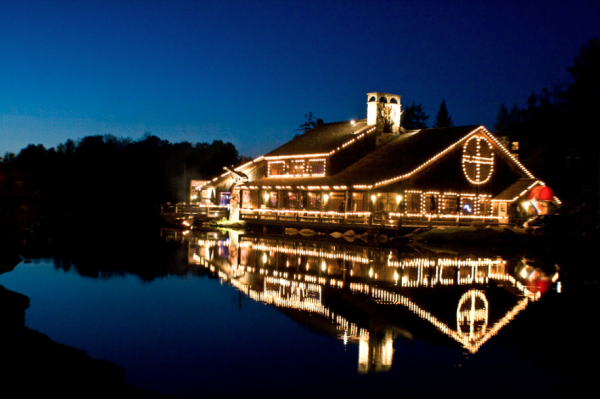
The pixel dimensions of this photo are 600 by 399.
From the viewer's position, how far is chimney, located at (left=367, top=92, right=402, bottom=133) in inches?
1901

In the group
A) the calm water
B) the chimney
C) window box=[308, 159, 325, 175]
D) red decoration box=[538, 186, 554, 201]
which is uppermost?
the chimney

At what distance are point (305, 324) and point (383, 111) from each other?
37.6 meters

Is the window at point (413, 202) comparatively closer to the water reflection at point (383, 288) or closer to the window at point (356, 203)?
Result: the window at point (356, 203)

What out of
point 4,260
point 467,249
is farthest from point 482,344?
point 467,249

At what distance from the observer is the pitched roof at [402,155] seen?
40.0 metres

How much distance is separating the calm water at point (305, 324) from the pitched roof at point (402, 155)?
16.5 metres

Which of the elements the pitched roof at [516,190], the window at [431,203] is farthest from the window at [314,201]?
the pitched roof at [516,190]

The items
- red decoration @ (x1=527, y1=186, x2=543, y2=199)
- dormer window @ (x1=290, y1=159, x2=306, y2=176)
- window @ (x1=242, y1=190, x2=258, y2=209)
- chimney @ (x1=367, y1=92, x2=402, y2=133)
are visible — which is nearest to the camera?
red decoration @ (x1=527, y1=186, x2=543, y2=199)

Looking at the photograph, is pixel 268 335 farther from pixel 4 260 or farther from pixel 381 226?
pixel 381 226

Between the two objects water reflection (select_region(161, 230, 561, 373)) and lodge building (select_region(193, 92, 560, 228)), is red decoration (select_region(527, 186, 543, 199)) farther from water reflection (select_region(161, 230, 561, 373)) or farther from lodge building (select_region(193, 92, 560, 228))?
water reflection (select_region(161, 230, 561, 373))

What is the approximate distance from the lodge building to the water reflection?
10248mm

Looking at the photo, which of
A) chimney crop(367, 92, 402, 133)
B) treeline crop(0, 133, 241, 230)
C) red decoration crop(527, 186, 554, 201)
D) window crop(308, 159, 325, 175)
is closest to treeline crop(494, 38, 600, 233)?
red decoration crop(527, 186, 554, 201)

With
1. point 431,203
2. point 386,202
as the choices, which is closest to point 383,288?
point 386,202

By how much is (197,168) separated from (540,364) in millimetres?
80801
